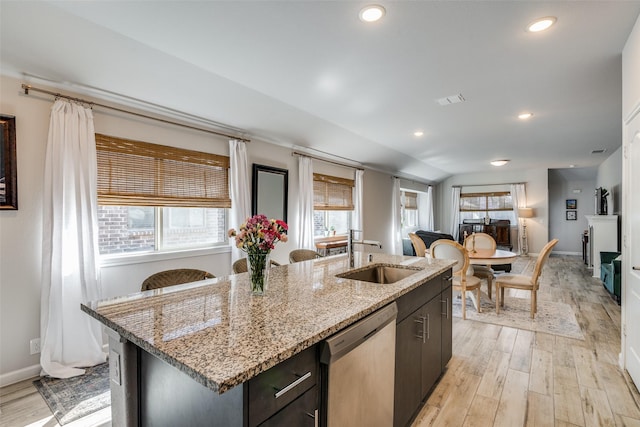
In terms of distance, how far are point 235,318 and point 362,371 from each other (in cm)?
59

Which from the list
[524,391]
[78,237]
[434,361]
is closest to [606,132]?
[524,391]

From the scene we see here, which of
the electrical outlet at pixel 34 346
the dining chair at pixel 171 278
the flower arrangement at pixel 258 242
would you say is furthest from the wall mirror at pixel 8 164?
the flower arrangement at pixel 258 242

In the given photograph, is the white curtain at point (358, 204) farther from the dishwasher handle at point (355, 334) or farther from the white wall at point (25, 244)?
the dishwasher handle at point (355, 334)

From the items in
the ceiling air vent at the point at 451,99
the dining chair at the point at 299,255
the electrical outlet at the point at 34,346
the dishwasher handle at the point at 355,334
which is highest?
the ceiling air vent at the point at 451,99

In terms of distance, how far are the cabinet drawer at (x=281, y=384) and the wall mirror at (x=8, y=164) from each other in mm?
2711

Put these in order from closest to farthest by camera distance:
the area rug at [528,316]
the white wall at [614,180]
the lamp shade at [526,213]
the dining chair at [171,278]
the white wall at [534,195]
→ the dining chair at [171,278]
the area rug at [528,316]
the white wall at [614,180]
the lamp shade at [526,213]
the white wall at [534,195]

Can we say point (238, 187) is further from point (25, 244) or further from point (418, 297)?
point (418, 297)

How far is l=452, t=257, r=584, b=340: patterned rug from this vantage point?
11.3ft

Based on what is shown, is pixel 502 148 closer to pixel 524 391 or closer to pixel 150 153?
pixel 524 391

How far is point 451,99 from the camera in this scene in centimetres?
356

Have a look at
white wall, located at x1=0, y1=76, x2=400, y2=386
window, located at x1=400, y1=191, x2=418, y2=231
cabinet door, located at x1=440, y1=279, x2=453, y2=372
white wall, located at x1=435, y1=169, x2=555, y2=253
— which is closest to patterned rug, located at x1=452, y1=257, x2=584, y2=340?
cabinet door, located at x1=440, y1=279, x2=453, y2=372

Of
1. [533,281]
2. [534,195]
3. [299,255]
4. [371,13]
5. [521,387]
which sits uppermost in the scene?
[371,13]

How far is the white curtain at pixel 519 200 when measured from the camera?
29.8ft

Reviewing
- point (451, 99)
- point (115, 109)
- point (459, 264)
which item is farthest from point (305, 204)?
point (115, 109)
